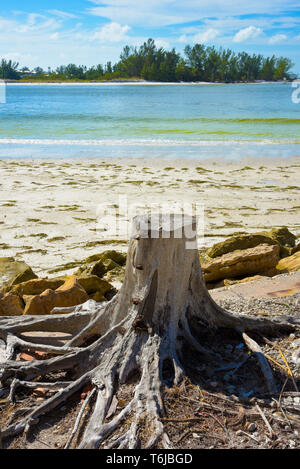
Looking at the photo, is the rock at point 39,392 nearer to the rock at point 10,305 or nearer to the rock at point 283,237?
the rock at point 10,305

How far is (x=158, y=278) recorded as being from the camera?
329cm

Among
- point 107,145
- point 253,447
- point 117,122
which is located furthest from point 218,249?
point 117,122

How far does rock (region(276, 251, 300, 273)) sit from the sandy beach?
4.53ft

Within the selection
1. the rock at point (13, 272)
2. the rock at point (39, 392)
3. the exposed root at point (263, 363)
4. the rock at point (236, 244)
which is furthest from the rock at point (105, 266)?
the exposed root at point (263, 363)

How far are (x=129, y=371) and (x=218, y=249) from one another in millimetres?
3752

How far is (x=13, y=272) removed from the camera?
6.20 meters

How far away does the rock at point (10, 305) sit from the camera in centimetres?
491

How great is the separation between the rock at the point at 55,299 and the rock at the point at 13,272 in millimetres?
1047

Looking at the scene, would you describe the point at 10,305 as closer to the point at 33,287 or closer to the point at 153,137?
the point at 33,287

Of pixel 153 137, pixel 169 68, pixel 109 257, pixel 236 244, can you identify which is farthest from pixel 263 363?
pixel 169 68

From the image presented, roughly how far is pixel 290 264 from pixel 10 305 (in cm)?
365

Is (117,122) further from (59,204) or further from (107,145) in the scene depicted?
(59,204)

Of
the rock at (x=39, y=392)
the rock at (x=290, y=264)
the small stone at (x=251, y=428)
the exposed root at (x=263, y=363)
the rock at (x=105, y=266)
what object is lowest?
the rock at (x=105, y=266)

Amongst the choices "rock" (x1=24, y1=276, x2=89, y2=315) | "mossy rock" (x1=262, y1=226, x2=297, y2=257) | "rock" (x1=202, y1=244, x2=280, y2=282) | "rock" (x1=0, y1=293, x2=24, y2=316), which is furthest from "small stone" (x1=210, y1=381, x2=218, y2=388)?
"mossy rock" (x1=262, y1=226, x2=297, y2=257)
